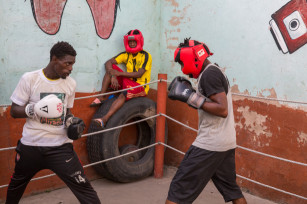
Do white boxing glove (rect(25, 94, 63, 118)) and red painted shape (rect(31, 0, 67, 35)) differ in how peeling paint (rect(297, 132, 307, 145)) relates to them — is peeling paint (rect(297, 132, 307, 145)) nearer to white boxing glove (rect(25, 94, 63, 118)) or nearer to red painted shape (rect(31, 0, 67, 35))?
white boxing glove (rect(25, 94, 63, 118))

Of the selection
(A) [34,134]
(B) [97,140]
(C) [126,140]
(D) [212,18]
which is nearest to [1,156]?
(B) [97,140]

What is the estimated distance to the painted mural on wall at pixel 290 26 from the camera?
3621 millimetres

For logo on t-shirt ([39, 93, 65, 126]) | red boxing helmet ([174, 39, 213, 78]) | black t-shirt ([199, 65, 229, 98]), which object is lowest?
logo on t-shirt ([39, 93, 65, 126])

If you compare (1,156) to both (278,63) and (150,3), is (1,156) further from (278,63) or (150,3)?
(278,63)

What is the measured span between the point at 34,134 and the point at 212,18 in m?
2.53

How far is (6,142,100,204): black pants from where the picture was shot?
270cm

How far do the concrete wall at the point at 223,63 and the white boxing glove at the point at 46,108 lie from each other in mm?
1253

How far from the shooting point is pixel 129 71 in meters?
4.56

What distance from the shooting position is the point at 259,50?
394 centimetres

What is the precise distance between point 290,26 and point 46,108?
8.14 ft

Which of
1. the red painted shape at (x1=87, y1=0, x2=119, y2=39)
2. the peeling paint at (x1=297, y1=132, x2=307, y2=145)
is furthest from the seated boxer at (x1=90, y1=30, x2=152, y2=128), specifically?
the peeling paint at (x1=297, y1=132, x2=307, y2=145)

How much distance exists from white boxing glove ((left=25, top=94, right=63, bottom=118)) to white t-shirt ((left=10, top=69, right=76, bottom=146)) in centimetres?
8

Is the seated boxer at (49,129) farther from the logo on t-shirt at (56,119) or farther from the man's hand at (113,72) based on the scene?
the man's hand at (113,72)

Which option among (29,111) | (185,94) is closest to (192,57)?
(185,94)
